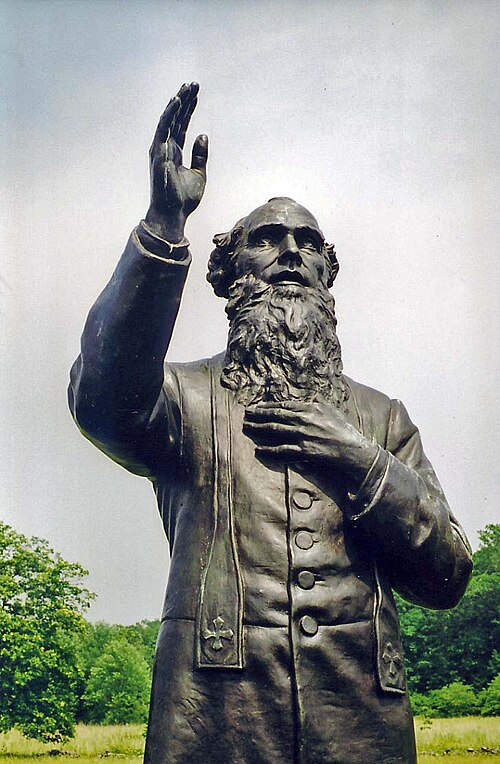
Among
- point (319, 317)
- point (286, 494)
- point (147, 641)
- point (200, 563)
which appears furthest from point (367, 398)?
point (147, 641)

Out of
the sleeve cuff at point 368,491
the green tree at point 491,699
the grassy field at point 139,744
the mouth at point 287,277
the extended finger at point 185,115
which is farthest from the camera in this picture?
the green tree at point 491,699

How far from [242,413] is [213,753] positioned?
3.99ft

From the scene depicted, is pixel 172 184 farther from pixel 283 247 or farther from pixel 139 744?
pixel 139 744

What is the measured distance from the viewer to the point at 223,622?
3.78 meters

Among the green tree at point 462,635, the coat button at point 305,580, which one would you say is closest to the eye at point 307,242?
the coat button at point 305,580

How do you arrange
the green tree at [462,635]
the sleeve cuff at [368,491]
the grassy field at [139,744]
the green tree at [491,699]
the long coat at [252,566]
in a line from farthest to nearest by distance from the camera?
the green tree at [491,699]
the green tree at [462,635]
the grassy field at [139,744]
the sleeve cuff at [368,491]
the long coat at [252,566]

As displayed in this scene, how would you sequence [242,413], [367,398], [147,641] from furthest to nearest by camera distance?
[147,641] < [367,398] < [242,413]

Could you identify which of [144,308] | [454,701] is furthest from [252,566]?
[454,701]

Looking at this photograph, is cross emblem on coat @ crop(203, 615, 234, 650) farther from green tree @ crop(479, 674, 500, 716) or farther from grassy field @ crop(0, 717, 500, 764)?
green tree @ crop(479, 674, 500, 716)

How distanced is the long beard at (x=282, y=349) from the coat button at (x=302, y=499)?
37 centimetres

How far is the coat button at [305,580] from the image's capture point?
3.84 meters

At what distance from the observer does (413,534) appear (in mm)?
4004

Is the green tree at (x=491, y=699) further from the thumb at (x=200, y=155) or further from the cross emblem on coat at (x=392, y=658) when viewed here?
the thumb at (x=200, y=155)

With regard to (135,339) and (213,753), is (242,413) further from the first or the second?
(213,753)
